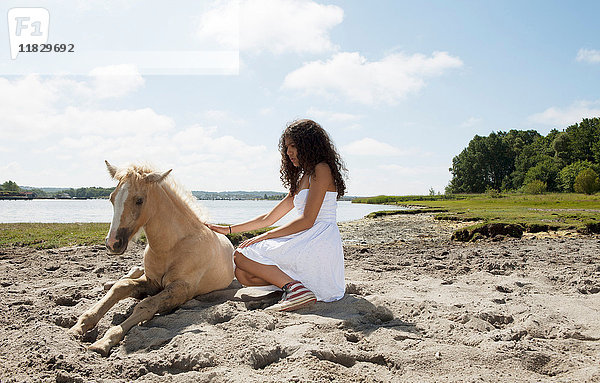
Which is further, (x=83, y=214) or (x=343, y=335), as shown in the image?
(x=83, y=214)

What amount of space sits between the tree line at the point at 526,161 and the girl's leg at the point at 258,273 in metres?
65.2

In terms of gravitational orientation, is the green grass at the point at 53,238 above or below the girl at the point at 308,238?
below

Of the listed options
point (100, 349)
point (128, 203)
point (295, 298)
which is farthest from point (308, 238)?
point (100, 349)

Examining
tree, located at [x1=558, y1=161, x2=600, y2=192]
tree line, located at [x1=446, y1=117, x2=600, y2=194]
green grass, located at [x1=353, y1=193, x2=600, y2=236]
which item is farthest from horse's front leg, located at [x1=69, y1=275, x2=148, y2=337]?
tree, located at [x1=558, y1=161, x2=600, y2=192]

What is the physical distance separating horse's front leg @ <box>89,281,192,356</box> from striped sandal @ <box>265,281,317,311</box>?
0.92 m

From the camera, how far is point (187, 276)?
398 cm

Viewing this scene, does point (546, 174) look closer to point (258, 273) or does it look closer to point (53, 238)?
point (53, 238)

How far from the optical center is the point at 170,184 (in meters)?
4.23


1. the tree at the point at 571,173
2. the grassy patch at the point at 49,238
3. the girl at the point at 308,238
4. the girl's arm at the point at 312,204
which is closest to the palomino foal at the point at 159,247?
the girl at the point at 308,238

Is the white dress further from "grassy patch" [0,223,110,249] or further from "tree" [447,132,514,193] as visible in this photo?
"tree" [447,132,514,193]

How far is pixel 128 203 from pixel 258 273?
5.32 feet

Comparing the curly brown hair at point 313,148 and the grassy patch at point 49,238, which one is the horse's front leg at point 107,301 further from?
the grassy patch at point 49,238

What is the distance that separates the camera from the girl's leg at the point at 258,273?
4160 mm

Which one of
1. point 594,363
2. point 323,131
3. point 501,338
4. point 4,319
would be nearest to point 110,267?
point 4,319
